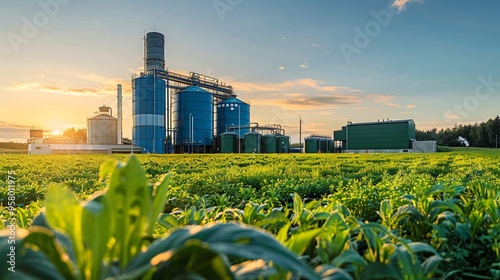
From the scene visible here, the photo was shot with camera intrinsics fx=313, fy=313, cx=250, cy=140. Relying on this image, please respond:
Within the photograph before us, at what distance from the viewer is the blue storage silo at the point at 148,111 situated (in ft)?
134

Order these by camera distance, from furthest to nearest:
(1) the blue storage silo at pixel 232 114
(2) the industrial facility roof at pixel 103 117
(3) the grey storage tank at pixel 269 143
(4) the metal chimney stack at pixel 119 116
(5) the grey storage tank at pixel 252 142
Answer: (1) the blue storage silo at pixel 232 114, (2) the industrial facility roof at pixel 103 117, (3) the grey storage tank at pixel 269 143, (4) the metal chimney stack at pixel 119 116, (5) the grey storage tank at pixel 252 142

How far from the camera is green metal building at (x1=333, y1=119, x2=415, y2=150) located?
4422 centimetres

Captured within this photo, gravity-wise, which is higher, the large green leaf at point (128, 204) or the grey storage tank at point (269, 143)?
the grey storage tank at point (269, 143)

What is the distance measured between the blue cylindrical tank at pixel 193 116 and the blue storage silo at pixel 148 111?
3.11 meters

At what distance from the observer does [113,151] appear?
41.0 metres

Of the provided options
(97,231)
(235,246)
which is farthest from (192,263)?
(97,231)

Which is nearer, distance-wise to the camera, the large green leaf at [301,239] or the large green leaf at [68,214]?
the large green leaf at [68,214]

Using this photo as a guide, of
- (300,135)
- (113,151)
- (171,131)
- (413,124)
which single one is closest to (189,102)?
(171,131)

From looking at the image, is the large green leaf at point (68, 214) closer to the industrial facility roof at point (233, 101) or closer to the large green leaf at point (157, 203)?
the large green leaf at point (157, 203)

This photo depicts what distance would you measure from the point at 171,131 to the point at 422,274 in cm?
4613

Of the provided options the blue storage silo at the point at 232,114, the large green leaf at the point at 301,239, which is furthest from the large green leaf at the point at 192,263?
the blue storage silo at the point at 232,114

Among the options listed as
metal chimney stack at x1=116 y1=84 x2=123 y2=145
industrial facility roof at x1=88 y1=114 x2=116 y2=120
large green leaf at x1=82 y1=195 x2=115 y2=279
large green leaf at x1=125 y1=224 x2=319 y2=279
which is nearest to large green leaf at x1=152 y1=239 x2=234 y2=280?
large green leaf at x1=125 y1=224 x2=319 y2=279

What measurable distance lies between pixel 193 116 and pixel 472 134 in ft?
199

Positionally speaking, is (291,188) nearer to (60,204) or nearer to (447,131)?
(60,204)
